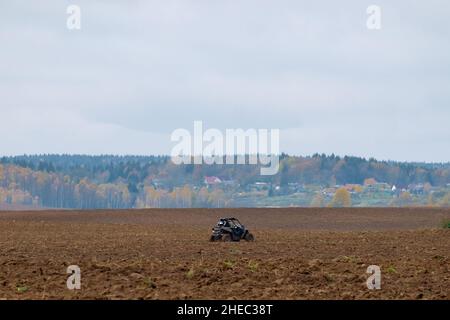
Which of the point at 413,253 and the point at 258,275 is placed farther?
the point at 413,253

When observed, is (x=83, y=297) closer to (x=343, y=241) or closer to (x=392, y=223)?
(x=343, y=241)

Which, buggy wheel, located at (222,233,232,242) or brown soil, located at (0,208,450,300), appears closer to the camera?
brown soil, located at (0,208,450,300)

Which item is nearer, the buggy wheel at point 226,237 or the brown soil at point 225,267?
the brown soil at point 225,267

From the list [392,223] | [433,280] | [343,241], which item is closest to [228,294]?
[433,280]

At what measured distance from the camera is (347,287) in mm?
28562

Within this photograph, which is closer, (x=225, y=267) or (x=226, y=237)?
(x=225, y=267)

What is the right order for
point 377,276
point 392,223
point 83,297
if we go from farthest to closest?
point 392,223 → point 377,276 → point 83,297

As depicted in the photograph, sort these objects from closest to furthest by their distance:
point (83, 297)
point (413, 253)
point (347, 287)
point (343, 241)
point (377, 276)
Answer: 1. point (83, 297)
2. point (347, 287)
3. point (377, 276)
4. point (413, 253)
5. point (343, 241)
